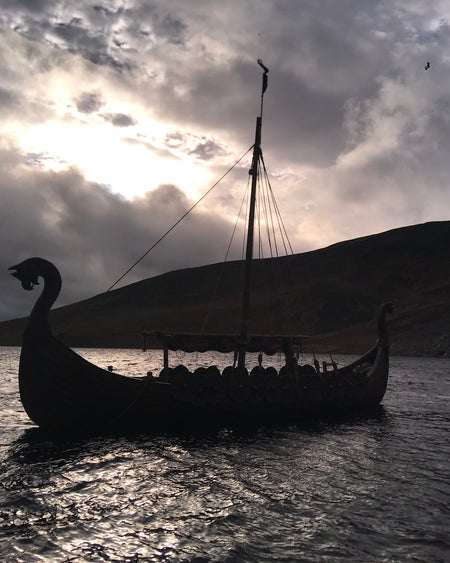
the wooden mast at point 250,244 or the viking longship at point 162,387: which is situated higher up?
the wooden mast at point 250,244

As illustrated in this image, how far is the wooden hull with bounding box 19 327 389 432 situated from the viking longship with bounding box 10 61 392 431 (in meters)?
0.04

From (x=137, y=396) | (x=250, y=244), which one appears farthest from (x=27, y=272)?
(x=250, y=244)

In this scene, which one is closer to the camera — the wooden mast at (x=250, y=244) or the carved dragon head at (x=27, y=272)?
the carved dragon head at (x=27, y=272)

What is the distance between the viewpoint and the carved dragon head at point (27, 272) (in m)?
18.8

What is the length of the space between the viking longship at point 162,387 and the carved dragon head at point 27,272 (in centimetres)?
4

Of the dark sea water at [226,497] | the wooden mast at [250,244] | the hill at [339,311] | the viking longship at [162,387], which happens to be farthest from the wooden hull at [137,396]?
the hill at [339,311]

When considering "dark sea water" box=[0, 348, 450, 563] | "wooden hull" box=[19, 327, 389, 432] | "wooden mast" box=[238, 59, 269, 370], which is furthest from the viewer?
"wooden mast" box=[238, 59, 269, 370]

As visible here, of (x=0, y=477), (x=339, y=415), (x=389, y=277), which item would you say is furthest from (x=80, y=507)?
(x=389, y=277)

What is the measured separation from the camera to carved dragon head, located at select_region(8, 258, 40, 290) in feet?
61.5

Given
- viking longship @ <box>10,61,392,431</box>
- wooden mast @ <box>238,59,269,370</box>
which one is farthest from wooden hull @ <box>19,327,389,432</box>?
wooden mast @ <box>238,59,269,370</box>

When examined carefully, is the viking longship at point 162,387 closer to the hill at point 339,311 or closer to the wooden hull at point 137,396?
the wooden hull at point 137,396

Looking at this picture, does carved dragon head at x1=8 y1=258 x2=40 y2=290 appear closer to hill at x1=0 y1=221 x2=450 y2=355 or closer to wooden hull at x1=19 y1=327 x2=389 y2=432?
wooden hull at x1=19 y1=327 x2=389 y2=432

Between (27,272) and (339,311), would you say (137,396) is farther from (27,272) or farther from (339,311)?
(339,311)

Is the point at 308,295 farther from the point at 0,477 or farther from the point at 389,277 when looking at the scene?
the point at 0,477
